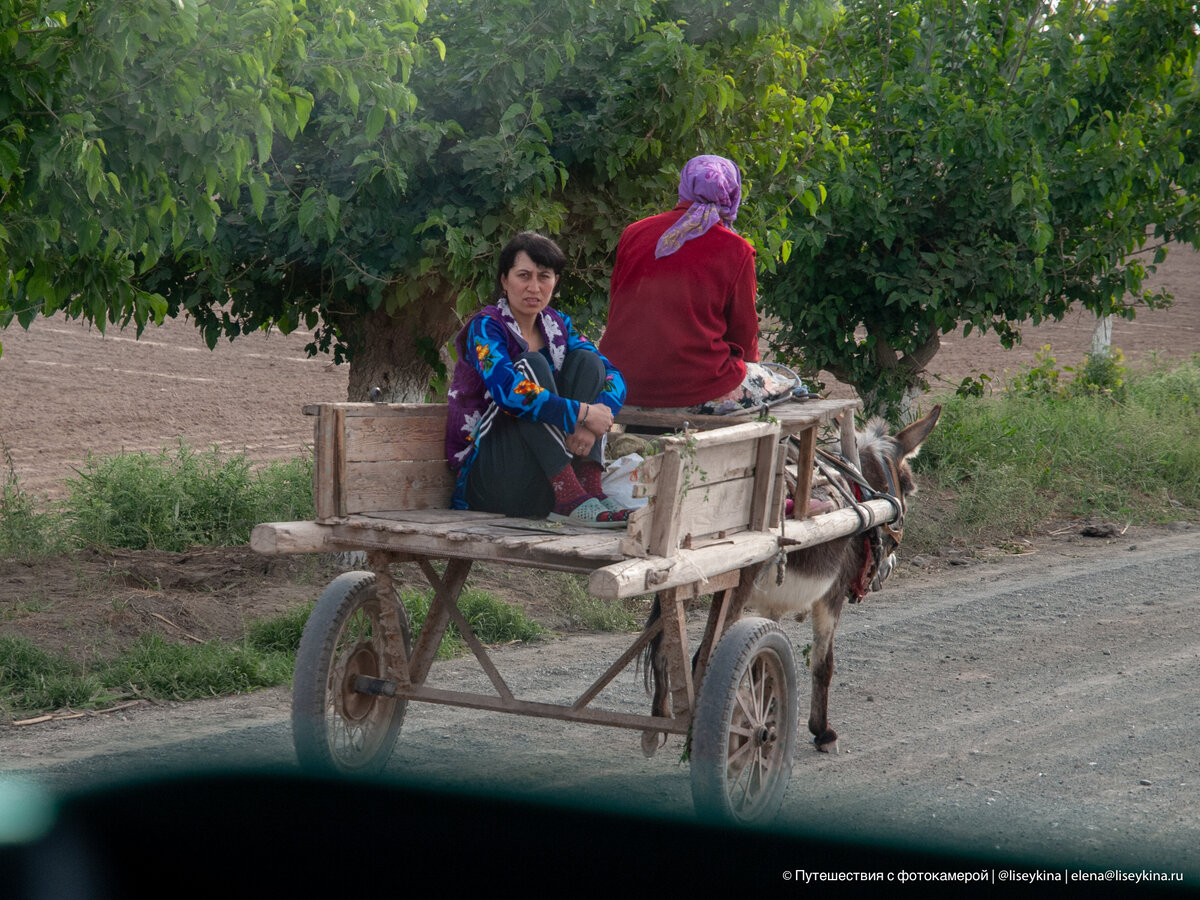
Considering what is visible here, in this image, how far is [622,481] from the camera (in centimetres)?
429

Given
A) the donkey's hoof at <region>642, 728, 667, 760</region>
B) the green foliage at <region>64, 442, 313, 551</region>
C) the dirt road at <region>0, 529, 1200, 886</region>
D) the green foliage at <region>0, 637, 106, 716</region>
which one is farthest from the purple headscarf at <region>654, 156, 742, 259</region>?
the green foliage at <region>64, 442, 313, 551</region>

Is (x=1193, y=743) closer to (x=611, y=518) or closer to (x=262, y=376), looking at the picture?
(x=611, y=518)

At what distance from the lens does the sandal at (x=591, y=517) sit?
4.08 metres

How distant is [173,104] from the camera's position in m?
4.09

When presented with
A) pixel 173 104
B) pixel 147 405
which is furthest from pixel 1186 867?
pixel 147 405

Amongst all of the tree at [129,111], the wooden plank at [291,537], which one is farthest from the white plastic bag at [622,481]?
the tree at [129,111]

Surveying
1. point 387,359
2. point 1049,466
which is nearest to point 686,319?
point 387,359

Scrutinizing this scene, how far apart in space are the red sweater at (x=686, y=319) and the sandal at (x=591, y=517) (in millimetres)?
719

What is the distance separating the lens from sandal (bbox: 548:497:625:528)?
4.08 meters

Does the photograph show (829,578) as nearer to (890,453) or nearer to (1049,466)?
(890,453)

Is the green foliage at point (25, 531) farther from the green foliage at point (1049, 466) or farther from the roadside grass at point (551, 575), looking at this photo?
the green foliage at point (1049, 466)

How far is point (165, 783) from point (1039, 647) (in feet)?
14.7

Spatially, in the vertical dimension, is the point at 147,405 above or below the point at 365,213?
below

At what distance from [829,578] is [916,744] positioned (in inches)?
29.1
